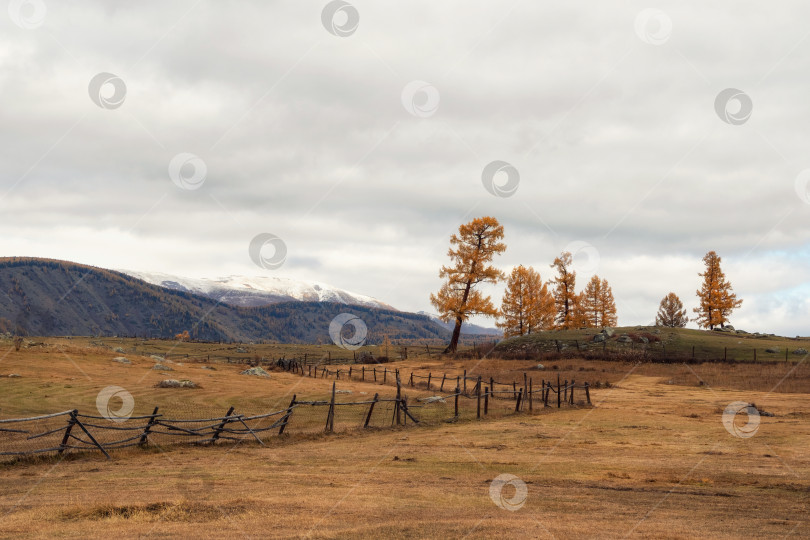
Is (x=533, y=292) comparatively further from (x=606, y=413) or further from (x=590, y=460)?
(x=590, y=460)

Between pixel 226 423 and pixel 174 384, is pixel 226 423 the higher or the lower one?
the lower one

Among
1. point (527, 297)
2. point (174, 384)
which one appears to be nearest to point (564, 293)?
point (527, 297)

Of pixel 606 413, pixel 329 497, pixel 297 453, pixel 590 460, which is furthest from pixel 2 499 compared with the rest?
pixel 606 413

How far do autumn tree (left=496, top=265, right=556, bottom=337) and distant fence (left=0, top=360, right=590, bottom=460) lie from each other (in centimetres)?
4326

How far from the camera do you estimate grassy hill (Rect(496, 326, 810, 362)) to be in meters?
55.6

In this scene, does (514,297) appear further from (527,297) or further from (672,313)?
(672,313)

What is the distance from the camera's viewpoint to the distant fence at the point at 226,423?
57.2 ft

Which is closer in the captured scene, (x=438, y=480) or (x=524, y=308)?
Answer: (x=438, y=480)

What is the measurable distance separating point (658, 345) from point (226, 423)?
5108 centimetres

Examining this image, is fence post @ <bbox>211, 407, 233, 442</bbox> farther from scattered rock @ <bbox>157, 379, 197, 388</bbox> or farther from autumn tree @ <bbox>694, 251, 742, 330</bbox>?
autumn tree @ <bbox>694, 251, 742, 330</bbox>

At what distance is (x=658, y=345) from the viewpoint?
197 feet

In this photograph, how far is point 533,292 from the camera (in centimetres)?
8488

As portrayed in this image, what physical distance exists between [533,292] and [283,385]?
51.8 meters

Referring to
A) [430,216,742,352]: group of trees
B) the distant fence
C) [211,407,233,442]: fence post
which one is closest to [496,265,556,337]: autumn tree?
[430,216,742,352]: group of trees
